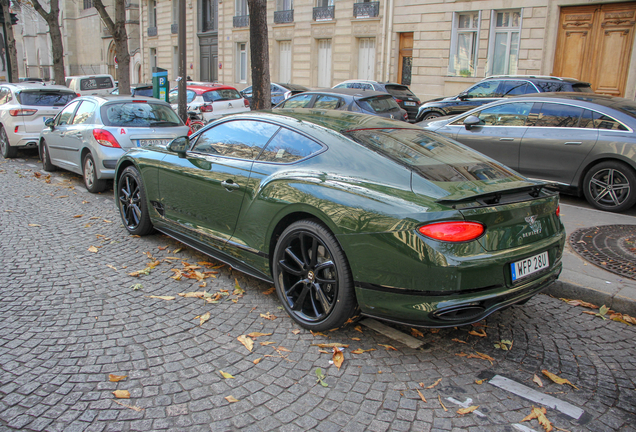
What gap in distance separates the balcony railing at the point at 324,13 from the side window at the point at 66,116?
18881mm

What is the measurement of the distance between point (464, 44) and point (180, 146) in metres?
18.4

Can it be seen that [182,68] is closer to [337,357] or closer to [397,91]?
[397,91]

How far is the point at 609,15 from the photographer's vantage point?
16781 millimetres

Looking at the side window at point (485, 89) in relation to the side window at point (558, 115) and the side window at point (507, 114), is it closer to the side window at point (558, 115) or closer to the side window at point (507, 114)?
the side window at point (507, 114)

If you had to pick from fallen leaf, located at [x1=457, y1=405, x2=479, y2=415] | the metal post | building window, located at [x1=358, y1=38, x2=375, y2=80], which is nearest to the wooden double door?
building window, located at [x1=358, y1=38, x2=375, y2=80]

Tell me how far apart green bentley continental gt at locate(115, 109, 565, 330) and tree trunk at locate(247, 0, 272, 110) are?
615cm

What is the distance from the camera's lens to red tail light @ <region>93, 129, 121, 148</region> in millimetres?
7879

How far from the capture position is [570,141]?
7465 millimetres

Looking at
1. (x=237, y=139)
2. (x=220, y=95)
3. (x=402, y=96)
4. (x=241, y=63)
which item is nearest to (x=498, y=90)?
(x=402, y=96)

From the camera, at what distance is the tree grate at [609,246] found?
193 inches

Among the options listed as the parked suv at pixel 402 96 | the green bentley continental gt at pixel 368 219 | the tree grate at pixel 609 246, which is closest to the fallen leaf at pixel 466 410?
the green bentley continental gt at pixel 368 219

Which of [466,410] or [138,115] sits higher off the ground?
[138,115]

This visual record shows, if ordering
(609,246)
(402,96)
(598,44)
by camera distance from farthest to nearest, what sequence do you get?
1. (598,44)
2. (402,96)
3. (609,246)

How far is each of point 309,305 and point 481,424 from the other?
148 cm
